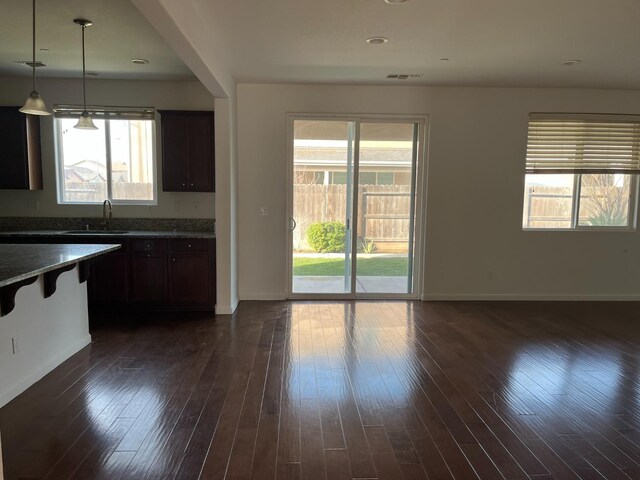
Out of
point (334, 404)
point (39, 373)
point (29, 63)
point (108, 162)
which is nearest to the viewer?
point (334, 404)

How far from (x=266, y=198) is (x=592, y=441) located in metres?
4.05

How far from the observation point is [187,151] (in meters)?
4.94

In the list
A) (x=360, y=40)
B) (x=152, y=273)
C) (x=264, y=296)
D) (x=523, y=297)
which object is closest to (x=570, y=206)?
(x=523, y=297)

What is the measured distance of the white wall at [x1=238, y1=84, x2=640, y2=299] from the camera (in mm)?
5219

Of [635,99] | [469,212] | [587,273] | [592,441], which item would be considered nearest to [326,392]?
[592,441]

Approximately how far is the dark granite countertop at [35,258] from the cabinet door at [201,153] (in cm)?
176

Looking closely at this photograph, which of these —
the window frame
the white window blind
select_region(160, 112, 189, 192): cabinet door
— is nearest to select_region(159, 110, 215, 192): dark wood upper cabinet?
select_region(160, 112, 189, 192): cabinet door

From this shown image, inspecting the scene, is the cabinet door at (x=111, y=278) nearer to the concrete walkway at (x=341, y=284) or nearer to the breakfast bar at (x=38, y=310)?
the breakfast bar at (x=38, y=310)

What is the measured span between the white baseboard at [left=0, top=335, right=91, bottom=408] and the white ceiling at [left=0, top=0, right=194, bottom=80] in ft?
8.79

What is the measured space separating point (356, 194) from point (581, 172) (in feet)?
9.81

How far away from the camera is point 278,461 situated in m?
2.16

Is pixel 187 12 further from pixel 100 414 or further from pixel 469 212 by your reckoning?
pixel 469 212

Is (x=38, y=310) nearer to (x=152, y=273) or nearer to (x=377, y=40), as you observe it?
(x=152, y=273)

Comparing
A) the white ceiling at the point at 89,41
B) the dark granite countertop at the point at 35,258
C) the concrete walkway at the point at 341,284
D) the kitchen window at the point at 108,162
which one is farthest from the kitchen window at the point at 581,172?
the dark granite countertop at the point at 35,258
